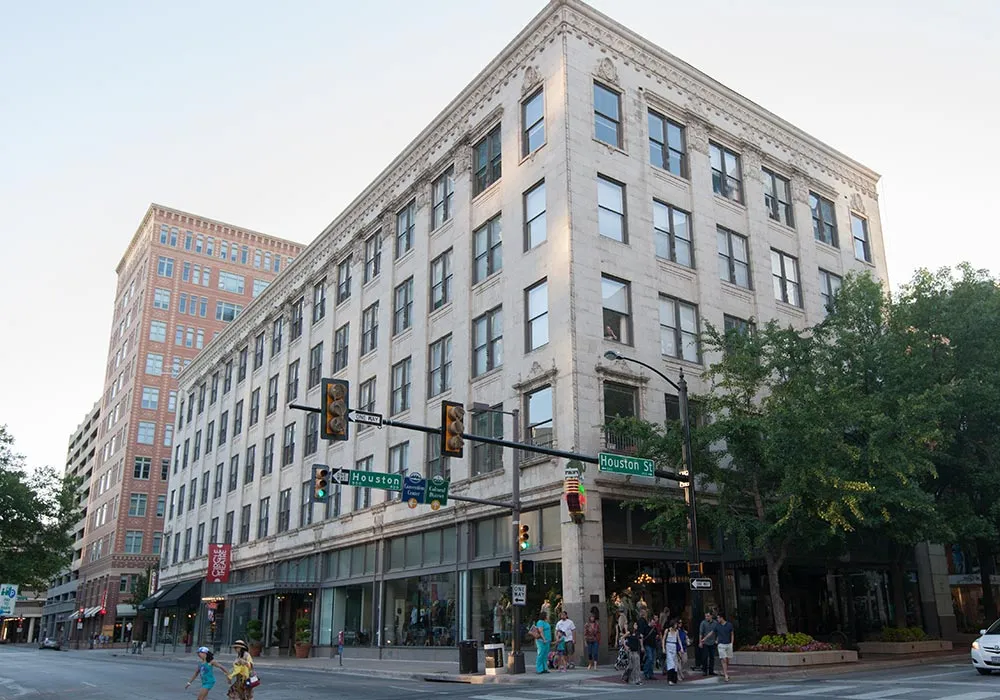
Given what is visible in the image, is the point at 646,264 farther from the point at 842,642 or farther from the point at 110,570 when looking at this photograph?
the point at 110,570

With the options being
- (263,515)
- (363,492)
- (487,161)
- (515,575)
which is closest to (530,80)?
(487,161)

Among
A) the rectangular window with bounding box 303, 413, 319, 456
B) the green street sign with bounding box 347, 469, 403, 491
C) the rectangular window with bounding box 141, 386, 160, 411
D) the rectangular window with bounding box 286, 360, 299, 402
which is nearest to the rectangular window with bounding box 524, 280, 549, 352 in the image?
the green street sign with bounding box 347, 469, 403, 491

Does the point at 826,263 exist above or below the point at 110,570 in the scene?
above

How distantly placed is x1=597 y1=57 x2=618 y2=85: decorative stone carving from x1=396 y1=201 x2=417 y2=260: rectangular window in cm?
1224

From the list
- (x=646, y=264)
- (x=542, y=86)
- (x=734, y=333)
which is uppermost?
(x=542, y=86)

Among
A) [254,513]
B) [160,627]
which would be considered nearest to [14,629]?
[160,627]

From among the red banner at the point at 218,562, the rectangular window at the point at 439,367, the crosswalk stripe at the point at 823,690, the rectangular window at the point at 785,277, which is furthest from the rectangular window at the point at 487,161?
the red banner at the point at 218,562

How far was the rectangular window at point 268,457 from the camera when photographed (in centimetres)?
5344

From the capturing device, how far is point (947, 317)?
31.5m

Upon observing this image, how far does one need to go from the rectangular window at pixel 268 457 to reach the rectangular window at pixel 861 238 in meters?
35.1

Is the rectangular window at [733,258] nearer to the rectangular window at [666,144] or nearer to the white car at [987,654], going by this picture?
the rectangular window at [666,144]

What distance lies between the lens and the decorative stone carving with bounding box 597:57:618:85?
1352 inches

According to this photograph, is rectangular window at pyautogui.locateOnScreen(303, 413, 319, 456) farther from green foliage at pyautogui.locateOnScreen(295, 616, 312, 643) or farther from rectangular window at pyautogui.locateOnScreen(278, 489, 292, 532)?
green foliage at pyautogui.locateOnScreen(295, 616, 312, 643)

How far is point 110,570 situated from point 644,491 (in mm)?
82385
